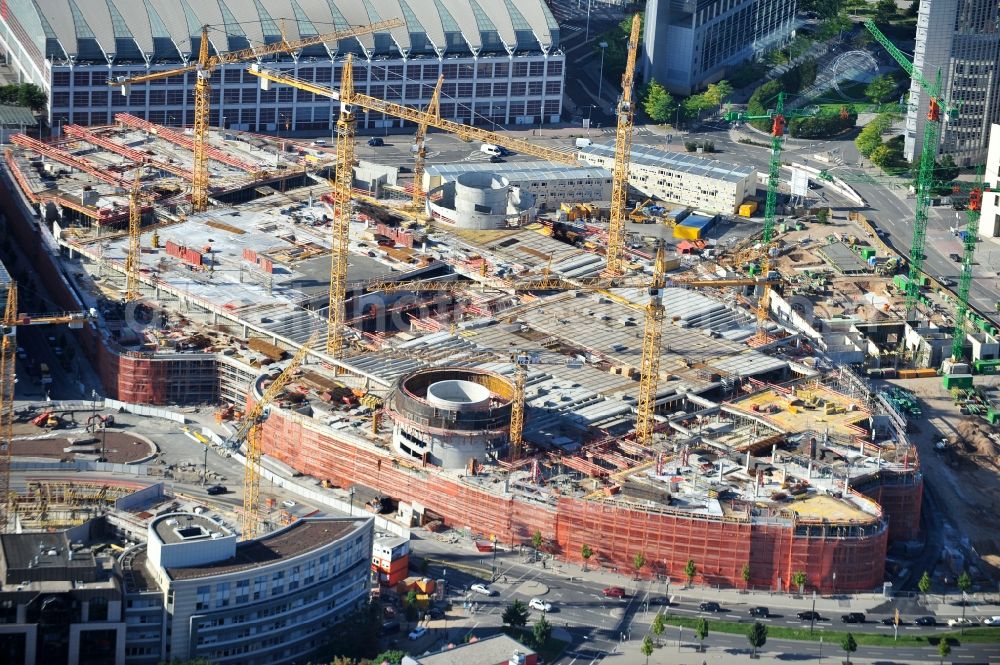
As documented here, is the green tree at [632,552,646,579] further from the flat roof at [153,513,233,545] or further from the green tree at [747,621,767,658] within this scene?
the flat roof at [153,513,233,545]

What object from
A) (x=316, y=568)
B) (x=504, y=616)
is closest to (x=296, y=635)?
(x=316, y=568)

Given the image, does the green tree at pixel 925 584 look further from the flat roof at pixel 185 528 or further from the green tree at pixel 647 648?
the flat roof at pixel 185 528

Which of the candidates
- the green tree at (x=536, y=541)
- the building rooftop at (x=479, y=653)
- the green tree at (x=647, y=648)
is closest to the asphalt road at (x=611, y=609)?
the green tree at (x=536, y=541)

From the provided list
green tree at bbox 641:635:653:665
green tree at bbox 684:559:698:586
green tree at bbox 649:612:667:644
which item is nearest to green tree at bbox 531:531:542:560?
green tree at bbox 684:559:698:586

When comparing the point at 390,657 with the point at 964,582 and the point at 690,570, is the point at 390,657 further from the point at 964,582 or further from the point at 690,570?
the point at 964,582

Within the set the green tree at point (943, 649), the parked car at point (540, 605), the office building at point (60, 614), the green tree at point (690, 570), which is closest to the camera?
the office building at point (60, 614)

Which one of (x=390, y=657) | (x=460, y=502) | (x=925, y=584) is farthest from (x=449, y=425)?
(x=925, y=584)
